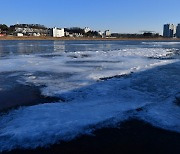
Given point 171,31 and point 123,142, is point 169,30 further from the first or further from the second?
point 123,142

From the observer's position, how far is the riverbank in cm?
419

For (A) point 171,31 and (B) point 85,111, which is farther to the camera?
(A) point 171,31

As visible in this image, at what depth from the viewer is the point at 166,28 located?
18212 cm

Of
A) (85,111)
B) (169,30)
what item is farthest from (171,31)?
(85,111)

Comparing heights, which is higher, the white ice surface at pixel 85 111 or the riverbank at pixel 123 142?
the white ice surface at pixel 85 111

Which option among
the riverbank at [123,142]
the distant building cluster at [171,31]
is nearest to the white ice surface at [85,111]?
the riverbank at [123,142]

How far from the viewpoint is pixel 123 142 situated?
448 centimetres

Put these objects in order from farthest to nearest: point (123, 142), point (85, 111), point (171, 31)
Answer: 1. point (171, 31)
2. point (85, 111)
3. point (123, 142)

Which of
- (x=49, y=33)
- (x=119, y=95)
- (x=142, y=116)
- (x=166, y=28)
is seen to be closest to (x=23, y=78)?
(x=119, y=95)

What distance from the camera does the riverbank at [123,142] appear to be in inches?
165

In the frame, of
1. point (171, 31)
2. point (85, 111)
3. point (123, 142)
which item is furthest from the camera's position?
point (171, 31)

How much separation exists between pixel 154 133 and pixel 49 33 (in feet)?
493

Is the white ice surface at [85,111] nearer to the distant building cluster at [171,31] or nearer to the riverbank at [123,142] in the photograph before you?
the riverbank at [123,142]

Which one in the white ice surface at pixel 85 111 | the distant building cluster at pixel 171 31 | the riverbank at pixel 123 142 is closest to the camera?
the riverbank at pixel 123 142
